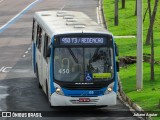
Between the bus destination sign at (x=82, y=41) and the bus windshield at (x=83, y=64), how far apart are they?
197mm

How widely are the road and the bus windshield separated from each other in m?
1.34

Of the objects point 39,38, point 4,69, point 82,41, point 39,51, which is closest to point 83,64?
point 82,41

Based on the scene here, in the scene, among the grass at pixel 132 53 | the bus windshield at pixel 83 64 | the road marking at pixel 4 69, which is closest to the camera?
the bus windshield at pixel 83 64

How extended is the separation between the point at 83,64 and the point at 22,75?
10.6 metres

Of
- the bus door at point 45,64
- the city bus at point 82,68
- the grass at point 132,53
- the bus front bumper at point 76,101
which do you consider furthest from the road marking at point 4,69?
the bus front bumper at point 76,101

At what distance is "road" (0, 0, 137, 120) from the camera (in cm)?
2500

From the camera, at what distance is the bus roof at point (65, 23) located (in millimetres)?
25217

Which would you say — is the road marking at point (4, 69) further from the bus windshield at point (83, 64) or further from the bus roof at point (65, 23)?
the bus windshield at point (83, 64)

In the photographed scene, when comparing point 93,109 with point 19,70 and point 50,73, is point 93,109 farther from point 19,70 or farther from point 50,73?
point 19,70

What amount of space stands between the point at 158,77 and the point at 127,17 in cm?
2968

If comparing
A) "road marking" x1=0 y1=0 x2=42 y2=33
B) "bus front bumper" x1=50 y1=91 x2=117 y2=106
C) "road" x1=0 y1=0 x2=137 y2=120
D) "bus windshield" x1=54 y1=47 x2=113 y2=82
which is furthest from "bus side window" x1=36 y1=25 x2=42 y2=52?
"road marking" x1=0 y1=0 x2=42 y2=33

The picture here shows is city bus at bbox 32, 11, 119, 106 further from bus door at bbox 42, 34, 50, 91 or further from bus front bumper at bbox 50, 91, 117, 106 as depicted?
bus door at bbox 42, 34, 50, 91

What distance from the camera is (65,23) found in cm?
2734

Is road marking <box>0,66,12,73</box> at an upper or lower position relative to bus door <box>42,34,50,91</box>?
lower
